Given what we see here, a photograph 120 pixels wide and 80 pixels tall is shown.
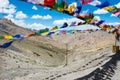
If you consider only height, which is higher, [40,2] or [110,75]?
[40,2]

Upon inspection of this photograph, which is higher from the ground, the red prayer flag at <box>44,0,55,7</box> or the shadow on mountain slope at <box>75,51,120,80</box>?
the red prayer flag at <box>44,0,55,7</box>

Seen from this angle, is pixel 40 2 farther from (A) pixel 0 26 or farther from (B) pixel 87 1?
(A) pixel 0 26

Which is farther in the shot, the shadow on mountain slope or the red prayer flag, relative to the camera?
the shadow on mountain slope

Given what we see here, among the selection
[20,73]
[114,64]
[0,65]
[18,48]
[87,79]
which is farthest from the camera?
[18,48]

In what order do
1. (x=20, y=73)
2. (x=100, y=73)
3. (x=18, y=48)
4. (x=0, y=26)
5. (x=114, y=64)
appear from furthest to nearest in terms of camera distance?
(x=0, y=26) < (x=18, y=48) < (x=20, y=73) < (x=114, y=64) < (x=100, y=73)

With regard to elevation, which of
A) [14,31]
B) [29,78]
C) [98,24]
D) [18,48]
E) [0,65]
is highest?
[98,24]

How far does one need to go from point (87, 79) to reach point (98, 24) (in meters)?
6.93

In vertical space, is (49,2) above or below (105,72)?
above

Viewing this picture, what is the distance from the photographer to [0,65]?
127ft

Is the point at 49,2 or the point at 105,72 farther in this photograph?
the point at 105,72

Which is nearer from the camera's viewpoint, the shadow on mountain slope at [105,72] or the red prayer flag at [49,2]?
the red prayer flag at [49,2]

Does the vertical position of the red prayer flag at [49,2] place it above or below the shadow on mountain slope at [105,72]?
above

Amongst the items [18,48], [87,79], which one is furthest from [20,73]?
[18,48]

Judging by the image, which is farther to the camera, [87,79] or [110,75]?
[110,75]
